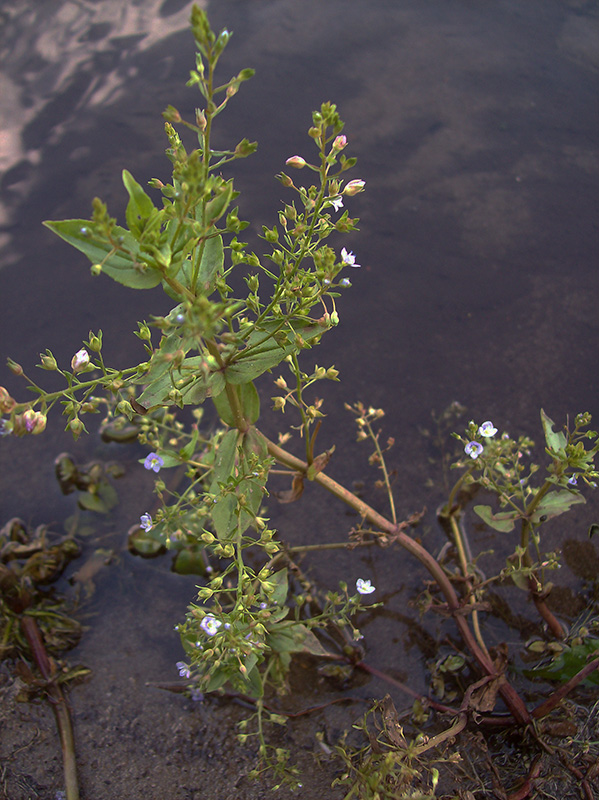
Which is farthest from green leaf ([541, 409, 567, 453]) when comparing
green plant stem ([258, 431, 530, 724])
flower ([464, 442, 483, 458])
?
green plant stem ([258, 431, 530, 724])

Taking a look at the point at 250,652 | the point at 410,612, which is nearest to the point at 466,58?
the point at 410,612

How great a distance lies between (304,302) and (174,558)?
64.7 inches

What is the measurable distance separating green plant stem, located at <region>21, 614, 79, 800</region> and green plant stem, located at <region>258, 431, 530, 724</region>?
1.38 m

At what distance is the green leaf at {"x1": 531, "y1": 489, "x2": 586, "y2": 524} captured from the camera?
225 cm

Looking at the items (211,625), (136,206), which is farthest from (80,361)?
(211,625)

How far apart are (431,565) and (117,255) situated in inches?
63.3

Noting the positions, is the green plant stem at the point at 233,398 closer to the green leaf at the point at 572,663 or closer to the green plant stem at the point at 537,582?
the green plant stem at the point at 537,582

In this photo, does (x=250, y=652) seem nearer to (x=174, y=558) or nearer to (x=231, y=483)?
(x=231, y=483)

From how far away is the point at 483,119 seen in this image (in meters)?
3.91

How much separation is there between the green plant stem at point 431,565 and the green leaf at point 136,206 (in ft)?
2.73

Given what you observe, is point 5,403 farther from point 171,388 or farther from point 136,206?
point 136,206

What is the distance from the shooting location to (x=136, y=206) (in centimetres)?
155

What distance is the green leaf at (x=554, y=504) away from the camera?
2248 mm

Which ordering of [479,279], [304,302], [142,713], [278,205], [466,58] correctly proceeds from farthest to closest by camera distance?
[466,58] → [278,205] → [479,279] → [142,713] → [304,302]
